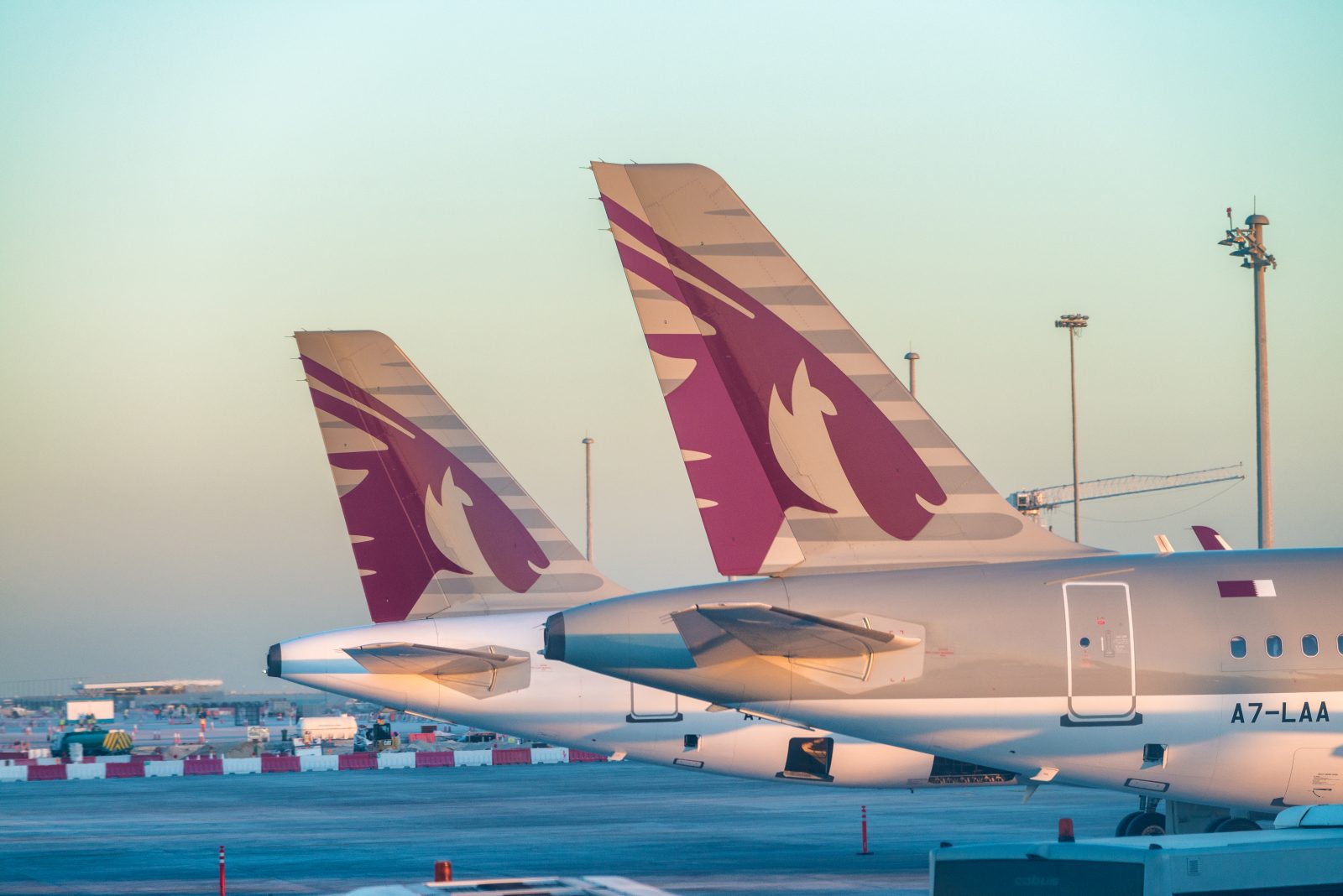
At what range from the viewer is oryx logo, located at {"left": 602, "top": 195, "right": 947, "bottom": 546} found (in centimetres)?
2238

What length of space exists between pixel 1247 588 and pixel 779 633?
7.57 m

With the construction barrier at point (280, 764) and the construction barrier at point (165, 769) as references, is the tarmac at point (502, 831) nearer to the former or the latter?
the construction barrier at point (165, 769)

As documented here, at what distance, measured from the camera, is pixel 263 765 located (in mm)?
60188

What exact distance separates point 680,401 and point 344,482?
1379 centimetres

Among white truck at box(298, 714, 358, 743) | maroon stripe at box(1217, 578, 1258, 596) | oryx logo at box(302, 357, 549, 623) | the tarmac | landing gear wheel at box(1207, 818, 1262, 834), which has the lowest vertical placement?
white truck at box(298, 714, 358, 743)

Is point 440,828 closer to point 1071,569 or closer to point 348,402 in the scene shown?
point 348,402

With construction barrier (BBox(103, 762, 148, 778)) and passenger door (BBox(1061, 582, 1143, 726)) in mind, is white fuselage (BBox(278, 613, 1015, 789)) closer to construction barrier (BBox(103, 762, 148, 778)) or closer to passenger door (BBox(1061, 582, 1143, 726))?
passenger door (BBox(1061, 582, 1143, 726))

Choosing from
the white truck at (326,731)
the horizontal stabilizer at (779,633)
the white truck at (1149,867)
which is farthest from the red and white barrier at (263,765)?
the white truck at (1149,867)

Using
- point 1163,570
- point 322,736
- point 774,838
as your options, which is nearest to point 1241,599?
point 1163,570

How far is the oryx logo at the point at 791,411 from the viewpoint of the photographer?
22375 millimetres

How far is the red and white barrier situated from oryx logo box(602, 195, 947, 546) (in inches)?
1464

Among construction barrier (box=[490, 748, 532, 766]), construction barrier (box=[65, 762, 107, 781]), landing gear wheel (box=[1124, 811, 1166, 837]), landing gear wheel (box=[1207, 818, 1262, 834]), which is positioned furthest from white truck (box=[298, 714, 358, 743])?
landing gear wheel (box=[1207, 818, 1262, 834])

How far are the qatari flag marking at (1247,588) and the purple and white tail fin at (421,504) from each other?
14.4 meters

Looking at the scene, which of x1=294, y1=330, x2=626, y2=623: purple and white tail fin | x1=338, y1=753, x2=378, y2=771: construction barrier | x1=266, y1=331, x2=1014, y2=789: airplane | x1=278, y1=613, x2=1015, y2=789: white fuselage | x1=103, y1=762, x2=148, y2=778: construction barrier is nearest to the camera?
x1=278, y1=613, x2=1015, y2=789: white fuselage
